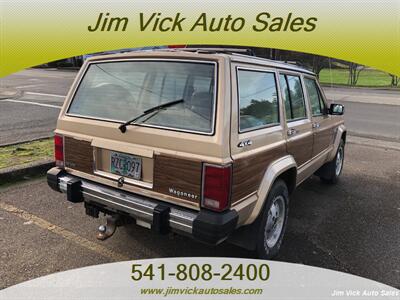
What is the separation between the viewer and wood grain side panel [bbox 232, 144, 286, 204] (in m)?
2.73

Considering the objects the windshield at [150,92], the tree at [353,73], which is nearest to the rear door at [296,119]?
the windshield at [150,92]

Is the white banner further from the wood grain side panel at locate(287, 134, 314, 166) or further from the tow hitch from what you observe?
the wood grain side panel at locate(287, 134, 314, 166)

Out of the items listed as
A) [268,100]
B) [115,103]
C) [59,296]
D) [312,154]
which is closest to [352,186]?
[312,154]

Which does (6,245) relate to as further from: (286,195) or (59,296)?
(286,195)

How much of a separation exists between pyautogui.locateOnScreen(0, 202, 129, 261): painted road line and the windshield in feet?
4.05

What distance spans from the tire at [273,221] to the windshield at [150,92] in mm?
1016

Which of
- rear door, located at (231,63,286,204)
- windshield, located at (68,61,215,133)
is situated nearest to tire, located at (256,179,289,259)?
rear door, located at (231,63,286,204)

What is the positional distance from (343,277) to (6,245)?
10.1ft

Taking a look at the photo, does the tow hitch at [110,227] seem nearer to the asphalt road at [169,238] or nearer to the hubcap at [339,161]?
the asphalt road at [169,238]

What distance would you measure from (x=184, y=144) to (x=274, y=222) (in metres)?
1.37

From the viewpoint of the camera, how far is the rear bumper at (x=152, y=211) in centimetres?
264

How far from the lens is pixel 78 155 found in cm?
333

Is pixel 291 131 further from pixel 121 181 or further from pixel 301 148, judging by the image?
pixel 121 181

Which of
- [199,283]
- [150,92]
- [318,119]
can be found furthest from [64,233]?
[318,119]
